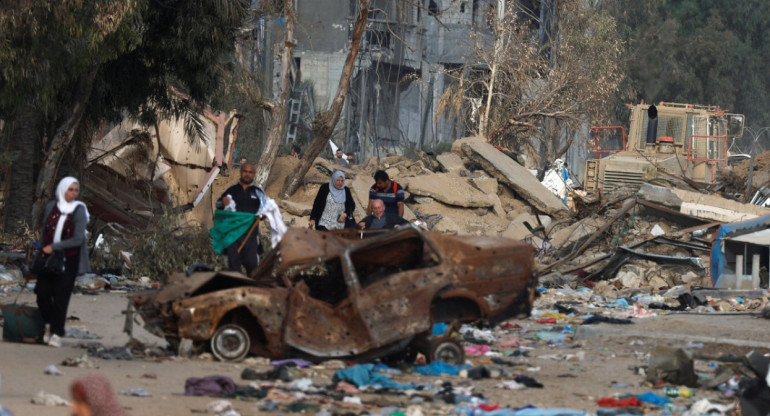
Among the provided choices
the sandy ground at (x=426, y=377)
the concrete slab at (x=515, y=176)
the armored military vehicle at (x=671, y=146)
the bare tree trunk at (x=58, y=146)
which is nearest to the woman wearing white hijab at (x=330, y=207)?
the sandy ground at (x=426, y=377)

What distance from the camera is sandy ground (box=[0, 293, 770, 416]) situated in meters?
7.71

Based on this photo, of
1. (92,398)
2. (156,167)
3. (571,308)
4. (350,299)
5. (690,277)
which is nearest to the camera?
(92,398)

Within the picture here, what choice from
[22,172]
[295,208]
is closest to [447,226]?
[295,208]

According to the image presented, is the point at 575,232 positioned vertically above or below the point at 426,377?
above

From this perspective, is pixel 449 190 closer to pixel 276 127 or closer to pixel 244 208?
pixel 276 127

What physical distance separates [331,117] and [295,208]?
1.98 m

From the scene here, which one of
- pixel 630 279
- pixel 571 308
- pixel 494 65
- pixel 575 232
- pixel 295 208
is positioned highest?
pixel 494 65

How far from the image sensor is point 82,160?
19656 mm

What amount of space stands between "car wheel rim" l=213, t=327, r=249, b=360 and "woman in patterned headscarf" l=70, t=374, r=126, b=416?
572 centimetres

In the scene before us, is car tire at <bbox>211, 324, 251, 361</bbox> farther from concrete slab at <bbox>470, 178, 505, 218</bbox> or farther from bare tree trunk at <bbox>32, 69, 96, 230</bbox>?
concrete slab at <bbox>470, 178, 505, 218</bbox>

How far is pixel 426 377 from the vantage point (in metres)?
9.15

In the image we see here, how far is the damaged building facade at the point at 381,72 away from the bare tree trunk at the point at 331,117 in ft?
47.4

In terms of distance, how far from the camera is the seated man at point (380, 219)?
1291 centimetres

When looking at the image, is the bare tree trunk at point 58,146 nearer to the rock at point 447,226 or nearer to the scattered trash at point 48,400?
the rock at point 447,226
